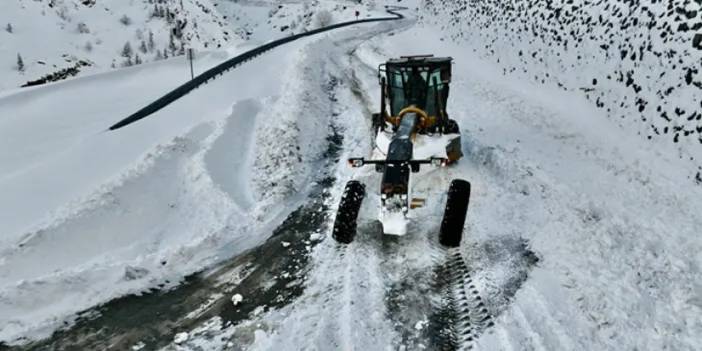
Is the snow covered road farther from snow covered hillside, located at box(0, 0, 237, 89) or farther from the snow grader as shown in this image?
snow covered hillside, located at box(0, 0, 237, 89)

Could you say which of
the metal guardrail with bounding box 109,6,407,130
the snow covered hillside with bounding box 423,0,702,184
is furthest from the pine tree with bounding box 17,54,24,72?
the snow covered hillside with bounding box 423,0,702,184

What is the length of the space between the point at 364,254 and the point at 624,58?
10416 millimetres

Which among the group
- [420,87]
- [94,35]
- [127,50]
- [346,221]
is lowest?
[346,221]

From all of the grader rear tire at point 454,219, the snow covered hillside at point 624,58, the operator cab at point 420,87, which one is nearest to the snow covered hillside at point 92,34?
the operator cab at point 420,87

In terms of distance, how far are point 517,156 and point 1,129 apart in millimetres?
13984

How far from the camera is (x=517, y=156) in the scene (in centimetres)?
1216

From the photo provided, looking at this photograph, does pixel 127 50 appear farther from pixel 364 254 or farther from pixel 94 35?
pixel 364 254

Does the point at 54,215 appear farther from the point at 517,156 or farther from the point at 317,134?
the point at 517,156

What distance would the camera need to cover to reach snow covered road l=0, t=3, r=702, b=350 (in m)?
6.55

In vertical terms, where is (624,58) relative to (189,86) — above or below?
above

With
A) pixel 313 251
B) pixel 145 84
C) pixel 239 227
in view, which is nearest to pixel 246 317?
pixel 313 251

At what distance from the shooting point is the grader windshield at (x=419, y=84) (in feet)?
37.0

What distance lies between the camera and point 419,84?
1145cm

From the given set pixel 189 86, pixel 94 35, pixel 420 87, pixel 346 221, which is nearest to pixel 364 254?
pixel 346 221
